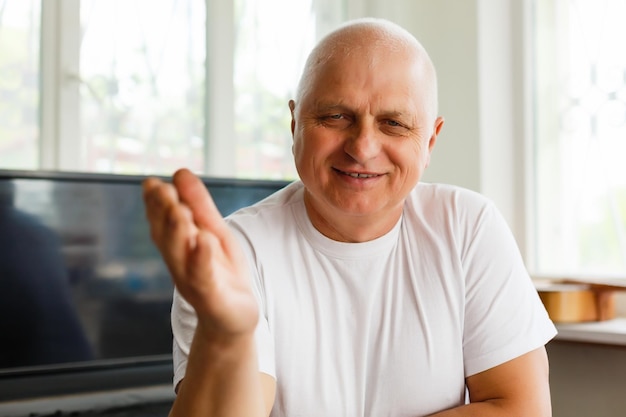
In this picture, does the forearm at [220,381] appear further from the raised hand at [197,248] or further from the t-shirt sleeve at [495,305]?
the t-shirt sleeve at [495,305]

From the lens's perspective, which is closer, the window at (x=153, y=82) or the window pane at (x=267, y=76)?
the window at (x=153, y=82)

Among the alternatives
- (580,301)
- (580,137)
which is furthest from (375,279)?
(580,137)

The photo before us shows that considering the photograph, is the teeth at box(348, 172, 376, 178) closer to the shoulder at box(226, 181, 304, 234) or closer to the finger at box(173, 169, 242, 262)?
the shoulder at box(226, 181, 304, 234)

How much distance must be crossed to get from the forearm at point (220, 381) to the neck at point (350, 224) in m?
0.35

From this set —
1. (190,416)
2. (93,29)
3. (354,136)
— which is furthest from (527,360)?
(93,29)

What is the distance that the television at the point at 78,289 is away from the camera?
1.89 m

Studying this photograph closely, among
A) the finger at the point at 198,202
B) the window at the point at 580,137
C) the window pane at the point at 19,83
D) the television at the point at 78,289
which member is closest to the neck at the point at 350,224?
the finger at the point at 198,202

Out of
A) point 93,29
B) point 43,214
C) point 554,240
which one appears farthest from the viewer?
point 554,240

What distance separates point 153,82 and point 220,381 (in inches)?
72.2

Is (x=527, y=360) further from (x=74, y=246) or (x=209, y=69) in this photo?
(x=209, y=69)

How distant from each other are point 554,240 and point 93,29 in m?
1.66

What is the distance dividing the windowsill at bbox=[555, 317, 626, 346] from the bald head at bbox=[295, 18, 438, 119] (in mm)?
1173

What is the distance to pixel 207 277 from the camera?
69 centimetres

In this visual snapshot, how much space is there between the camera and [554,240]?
2.67 m
